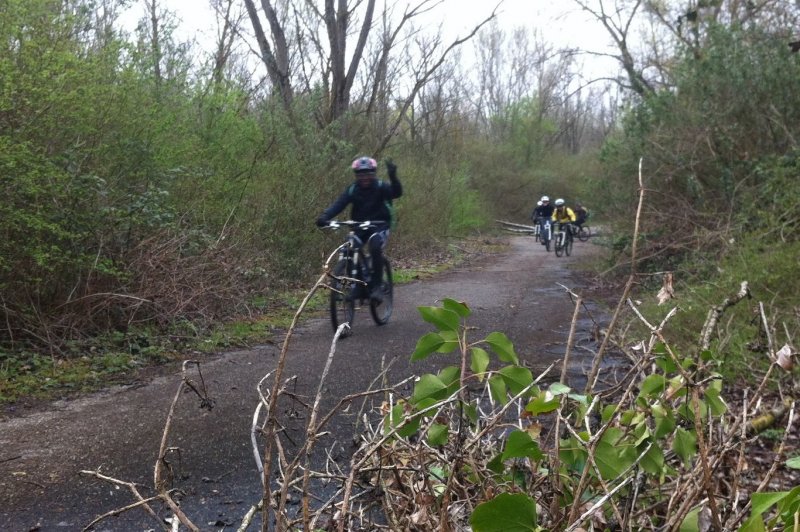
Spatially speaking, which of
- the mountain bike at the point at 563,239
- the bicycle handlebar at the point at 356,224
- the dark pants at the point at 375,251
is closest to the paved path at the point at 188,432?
the dark pants at the point at 375,251

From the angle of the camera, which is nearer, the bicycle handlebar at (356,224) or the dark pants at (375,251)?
the bicycle handlebar at (356,224)

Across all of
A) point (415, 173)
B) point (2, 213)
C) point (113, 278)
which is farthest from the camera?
point (415, 173)

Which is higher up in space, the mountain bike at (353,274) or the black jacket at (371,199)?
the black jacket at (371,199)

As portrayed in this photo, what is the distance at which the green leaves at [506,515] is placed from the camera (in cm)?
168

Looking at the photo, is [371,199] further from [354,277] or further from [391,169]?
[354,277]

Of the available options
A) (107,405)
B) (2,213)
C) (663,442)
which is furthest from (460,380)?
(2,213)

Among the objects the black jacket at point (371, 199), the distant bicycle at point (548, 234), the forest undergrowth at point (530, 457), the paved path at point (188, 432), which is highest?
the black jacket at point (371, 199)

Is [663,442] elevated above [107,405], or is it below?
above

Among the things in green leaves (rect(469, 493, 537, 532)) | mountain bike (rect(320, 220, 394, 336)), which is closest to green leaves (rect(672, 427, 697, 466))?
green leaves (rect(469, 493, 537, 532))

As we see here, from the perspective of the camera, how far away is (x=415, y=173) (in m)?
24.6

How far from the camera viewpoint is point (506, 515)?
1706 mm

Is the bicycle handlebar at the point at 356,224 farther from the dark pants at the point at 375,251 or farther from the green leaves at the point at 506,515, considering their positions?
the green leaves at the point at 506,515

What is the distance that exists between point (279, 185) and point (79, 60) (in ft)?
19.0

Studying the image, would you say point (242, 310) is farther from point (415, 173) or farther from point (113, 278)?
point (415, 173)
